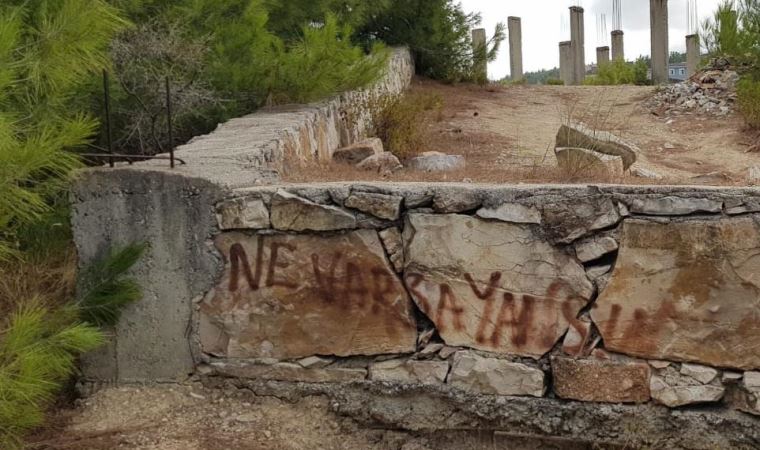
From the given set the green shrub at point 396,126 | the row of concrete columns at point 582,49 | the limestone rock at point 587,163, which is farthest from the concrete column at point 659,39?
the limestone rock at point 587,163

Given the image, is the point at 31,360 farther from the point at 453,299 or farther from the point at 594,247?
the point at 594,247

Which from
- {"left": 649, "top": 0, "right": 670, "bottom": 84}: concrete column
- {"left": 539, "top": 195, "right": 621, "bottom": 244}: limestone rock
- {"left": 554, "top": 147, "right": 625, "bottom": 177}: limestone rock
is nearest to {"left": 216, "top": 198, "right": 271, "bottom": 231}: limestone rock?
{"left": 539, "top": 195, "right": 621, "bottom": 244}: limestone rock

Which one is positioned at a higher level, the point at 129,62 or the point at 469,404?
the point at 129,62

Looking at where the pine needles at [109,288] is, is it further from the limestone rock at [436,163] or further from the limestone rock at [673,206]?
the limestone rock at [436,163]

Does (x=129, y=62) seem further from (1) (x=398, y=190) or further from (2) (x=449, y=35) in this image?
(2) (x=449, y=35)

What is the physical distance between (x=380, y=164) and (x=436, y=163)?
74 centimetres

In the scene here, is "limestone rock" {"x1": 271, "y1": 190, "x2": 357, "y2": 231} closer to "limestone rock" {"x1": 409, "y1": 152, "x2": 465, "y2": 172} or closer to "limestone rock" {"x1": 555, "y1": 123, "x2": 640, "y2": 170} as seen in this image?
"limestone rock" {"x1": 409, "y1": 152, "x2": 465, "y2": 172}

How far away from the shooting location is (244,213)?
11.7 feet

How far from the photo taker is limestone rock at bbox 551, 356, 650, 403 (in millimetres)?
3391

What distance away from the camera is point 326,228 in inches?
139

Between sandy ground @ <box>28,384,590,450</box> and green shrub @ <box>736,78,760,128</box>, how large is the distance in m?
6.26

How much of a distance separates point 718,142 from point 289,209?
6252 millimetres

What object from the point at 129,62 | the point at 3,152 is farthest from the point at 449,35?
the point at 3,152

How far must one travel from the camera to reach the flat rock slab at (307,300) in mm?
3537
